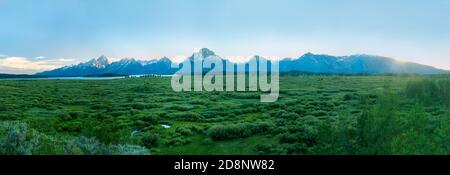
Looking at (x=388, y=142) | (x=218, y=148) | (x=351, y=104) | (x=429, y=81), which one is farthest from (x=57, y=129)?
(x=429, y=81)

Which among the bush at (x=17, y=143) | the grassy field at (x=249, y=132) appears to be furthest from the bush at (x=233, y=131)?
the bush at (x=17, y=143)

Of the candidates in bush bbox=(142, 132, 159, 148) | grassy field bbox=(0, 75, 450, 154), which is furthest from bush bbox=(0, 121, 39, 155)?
bush bbox=(142, 132, 159, 148)

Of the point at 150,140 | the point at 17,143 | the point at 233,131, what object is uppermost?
Answer: the point at 17,143

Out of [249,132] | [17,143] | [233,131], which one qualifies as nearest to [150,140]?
[233,131]

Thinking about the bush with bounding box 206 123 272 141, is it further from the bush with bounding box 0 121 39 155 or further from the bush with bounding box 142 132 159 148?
the bush with bounding box 0 121 39 155

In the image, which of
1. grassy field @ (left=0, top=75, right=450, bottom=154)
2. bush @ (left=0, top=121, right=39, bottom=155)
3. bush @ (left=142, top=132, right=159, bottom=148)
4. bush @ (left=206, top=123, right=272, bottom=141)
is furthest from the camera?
bush @ (left=206, top=123, right=272, bottom=141)

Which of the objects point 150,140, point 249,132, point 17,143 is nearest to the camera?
point 17,143

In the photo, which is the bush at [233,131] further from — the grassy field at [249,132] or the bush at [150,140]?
the bush at [150,140]

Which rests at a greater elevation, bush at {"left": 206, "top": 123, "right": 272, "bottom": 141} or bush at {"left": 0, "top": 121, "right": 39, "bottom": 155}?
bush at {"left": 0, "top": 121, "right": 39, "bottom": 155}

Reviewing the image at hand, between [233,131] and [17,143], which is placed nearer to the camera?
[17,143]

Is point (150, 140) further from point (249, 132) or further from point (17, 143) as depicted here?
point (17, 143)

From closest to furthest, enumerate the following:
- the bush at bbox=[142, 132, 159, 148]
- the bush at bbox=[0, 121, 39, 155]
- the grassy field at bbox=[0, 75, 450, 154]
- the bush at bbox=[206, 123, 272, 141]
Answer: the bush at bbox=[0, 121, 39, 155], the grassy field at bbox=[0, 75, 450, 154], the bush at bbox=[142, 132, 159, 148], the bush at bbox=[206, 123, 272, 141]
